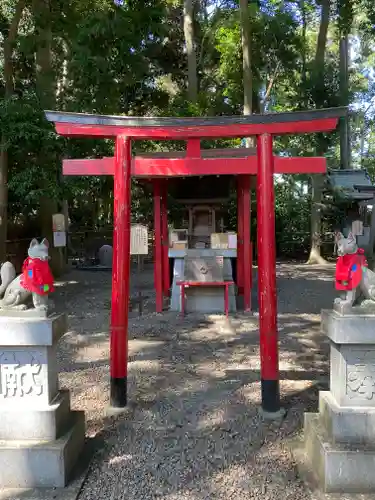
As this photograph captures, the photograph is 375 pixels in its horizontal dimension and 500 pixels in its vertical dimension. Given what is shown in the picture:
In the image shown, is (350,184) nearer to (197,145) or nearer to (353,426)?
(197,145)

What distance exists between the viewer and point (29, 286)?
327 cm

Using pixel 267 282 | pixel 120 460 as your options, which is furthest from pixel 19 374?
pixel 267 282

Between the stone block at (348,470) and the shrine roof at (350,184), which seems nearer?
the stone block at (348,470)

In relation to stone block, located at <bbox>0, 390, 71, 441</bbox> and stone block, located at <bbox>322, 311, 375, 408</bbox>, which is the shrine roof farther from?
stone block, located at <bbox>0, 390, 71, 441</bbox>

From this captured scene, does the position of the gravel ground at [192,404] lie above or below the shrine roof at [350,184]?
below

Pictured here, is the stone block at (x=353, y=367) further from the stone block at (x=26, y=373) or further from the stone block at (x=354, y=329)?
the stone block at (x=26, y=373)

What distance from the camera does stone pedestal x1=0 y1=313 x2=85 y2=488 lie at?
3145mm

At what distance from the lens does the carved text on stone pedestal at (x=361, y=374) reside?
321 centimetres

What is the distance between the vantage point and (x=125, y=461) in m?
3.51

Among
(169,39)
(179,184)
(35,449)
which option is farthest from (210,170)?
(169,39)

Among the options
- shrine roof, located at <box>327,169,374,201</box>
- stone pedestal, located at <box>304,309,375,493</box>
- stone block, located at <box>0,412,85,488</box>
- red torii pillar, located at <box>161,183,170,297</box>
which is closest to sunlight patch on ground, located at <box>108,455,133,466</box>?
stone block, located at <box>0,412,85,488</box>

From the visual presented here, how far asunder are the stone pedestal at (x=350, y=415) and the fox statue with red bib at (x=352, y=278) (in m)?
0.09

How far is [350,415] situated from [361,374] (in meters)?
0.29

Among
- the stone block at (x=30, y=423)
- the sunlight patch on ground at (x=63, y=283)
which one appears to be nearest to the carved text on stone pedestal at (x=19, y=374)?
the stone block at (x=30, y=423)
